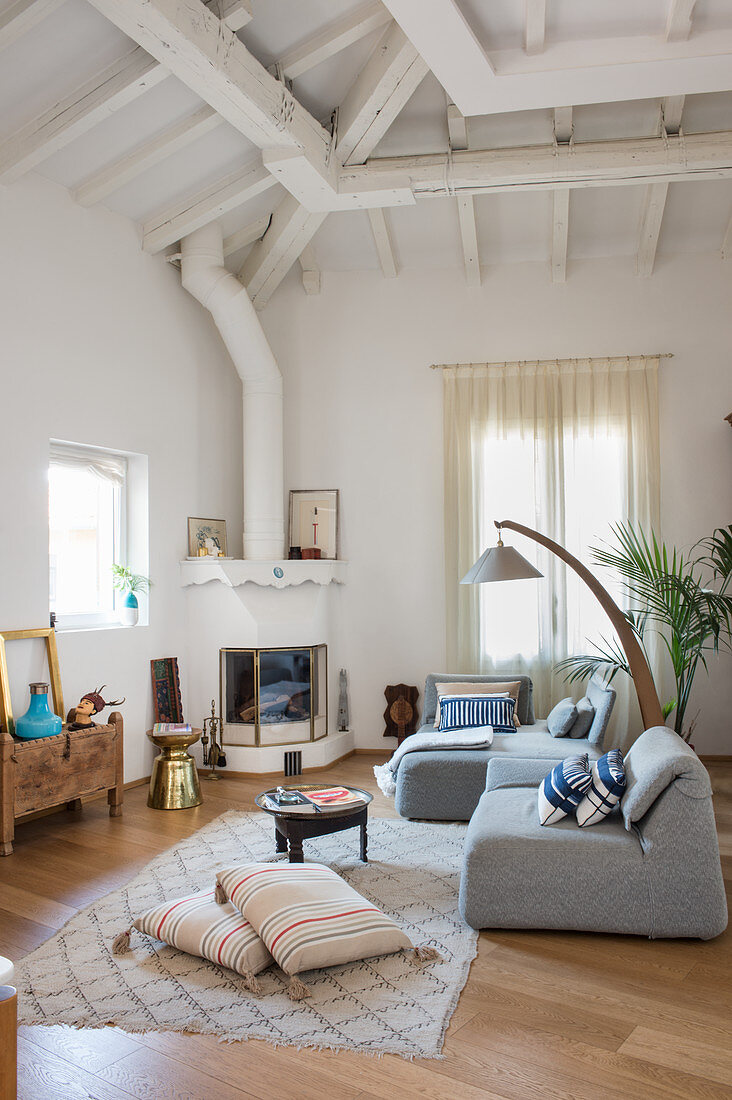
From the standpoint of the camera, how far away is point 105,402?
520 cm

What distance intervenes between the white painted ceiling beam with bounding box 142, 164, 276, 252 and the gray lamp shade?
286cm

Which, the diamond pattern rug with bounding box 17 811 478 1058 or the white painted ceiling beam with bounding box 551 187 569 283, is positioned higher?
the white painted ceiling beam with bounding box 551 187 569 283

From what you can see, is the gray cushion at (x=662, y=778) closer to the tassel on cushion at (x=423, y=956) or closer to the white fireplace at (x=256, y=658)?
the tassel on cushion at (x=423, y=956)

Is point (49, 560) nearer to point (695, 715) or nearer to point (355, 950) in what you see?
point (355, 950)

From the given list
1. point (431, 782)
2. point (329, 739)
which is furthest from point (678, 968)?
point (329, 739)

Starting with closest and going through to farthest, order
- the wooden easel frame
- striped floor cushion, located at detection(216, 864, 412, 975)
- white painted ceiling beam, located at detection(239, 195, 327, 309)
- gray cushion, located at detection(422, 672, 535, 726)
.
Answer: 1. striped floor cushion, located at detection(216, 864, 412, 975)
2. the wooden easel frame
3. gray cushion, located at detection(422, 672, 535, 726)
4. white painted ceiling beam, located at detection(239, 195, 327, 309)

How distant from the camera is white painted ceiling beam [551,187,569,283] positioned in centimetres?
568

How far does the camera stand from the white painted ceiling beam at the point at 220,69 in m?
3.56

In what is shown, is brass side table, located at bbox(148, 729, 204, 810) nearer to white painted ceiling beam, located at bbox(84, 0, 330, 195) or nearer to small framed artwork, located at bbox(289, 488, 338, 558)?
small framed artwork, located at bbox(289, 488, 338, 558)

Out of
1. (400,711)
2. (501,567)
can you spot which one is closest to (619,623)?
(501,567)

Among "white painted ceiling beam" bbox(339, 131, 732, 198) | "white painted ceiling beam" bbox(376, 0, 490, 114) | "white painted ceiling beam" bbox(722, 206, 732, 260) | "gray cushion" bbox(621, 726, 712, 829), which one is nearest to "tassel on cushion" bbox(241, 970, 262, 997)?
"gray cushion" bbox(621, 726, 712, 829)

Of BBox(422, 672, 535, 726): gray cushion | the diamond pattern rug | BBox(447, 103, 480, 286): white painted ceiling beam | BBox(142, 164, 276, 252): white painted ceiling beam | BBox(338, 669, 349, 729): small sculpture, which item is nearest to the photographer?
the diamond pattern rug

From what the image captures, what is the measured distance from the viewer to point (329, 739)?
5984 mm

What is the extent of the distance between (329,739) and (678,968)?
3.38 meters
